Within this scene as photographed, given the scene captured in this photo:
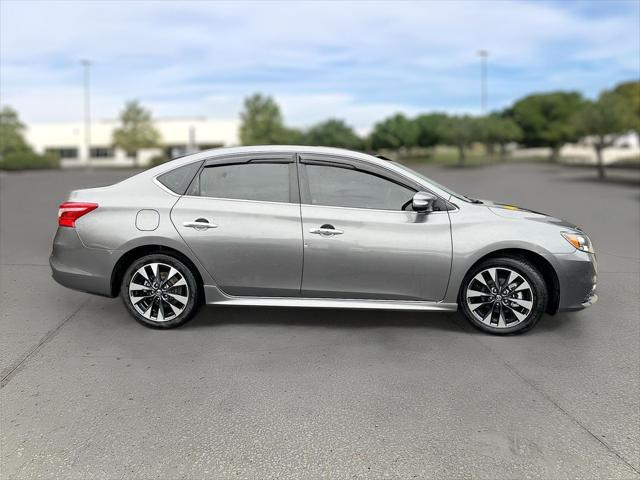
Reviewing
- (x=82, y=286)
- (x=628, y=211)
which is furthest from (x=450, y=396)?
(x=628, y=211)

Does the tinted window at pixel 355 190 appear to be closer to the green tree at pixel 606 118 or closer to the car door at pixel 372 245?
the car door at pixel 372 245

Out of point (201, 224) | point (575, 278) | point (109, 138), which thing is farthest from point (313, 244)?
point (109, 138)

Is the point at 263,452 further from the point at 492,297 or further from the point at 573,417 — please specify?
the point at 492,297

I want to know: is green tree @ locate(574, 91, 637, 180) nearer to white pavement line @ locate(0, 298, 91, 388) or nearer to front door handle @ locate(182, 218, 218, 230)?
front door handle @ locate(182, 218, 218, 230)

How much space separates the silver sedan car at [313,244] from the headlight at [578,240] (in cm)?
1

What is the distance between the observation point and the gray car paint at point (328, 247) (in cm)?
530

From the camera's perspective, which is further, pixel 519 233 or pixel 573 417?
pixel 519 233

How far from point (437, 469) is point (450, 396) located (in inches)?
39.6

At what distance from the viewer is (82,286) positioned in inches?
221

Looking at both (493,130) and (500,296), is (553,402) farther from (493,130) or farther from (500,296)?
(493,130)

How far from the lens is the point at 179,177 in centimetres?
561

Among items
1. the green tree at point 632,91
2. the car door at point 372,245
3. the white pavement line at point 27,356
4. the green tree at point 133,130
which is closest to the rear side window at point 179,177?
the car door at point 372,245

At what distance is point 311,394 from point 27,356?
2.41 meters

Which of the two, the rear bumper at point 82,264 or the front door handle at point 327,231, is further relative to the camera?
the rear bumper at point 82,264
